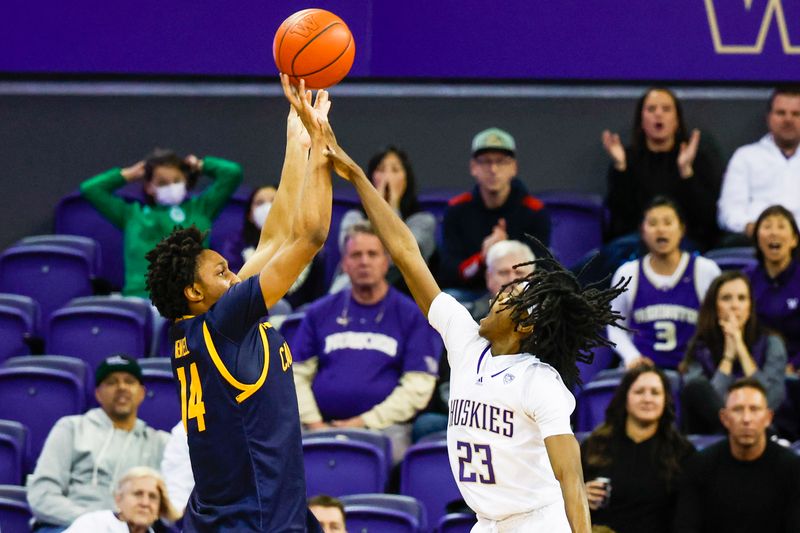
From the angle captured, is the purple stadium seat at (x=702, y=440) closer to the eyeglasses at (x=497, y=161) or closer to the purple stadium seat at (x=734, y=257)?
the purple stadium seat at (x=734, y=257)

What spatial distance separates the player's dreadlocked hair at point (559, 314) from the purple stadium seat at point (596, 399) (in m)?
2.62

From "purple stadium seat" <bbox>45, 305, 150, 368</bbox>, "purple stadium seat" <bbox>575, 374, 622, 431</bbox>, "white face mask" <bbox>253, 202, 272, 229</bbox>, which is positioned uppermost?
"white face mask" <bbox>253, 202, 272, 229</bbox>

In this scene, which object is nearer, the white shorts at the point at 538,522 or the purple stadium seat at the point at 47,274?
the white shorts at the point at 538,522

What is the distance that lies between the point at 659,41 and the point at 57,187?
4033mm

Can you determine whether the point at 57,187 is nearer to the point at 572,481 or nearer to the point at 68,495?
the point at 68,495

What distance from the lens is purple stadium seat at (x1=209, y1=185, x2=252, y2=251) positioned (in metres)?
9.80

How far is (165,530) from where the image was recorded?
273 inches

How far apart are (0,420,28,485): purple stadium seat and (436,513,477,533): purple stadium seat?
Result: 2.19m

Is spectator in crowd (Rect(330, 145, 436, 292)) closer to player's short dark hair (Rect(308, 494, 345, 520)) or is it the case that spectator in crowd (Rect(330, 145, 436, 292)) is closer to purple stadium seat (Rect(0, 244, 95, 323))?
purple stadium seat (Rect(0, 244, 95, 323))

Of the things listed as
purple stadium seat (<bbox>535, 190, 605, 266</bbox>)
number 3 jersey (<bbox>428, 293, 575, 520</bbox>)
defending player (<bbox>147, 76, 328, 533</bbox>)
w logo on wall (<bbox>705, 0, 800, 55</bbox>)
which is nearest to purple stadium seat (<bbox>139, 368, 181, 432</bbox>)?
purple stadium seat (<bbox>535, 190, 605, 266</bbox>)

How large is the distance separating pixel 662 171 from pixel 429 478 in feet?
9.31

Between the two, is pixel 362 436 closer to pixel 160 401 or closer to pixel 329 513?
pixel 329 513

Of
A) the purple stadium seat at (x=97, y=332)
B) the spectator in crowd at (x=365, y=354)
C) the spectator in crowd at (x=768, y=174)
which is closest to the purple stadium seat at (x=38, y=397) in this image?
the purple stadium seat at (x=97, y=332)

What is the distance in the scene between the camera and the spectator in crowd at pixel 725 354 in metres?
7.66
